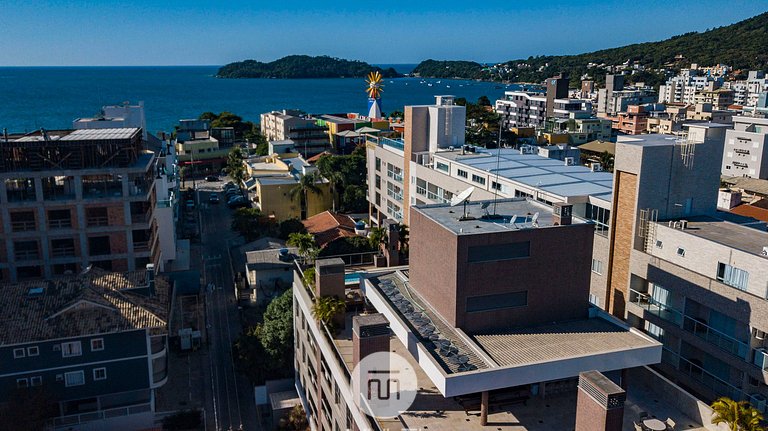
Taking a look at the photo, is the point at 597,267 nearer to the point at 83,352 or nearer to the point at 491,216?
the point at 491,216

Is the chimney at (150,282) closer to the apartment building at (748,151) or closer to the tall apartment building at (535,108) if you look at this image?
the apartment building at (748,151)

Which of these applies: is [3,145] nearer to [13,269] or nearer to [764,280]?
[13,269]

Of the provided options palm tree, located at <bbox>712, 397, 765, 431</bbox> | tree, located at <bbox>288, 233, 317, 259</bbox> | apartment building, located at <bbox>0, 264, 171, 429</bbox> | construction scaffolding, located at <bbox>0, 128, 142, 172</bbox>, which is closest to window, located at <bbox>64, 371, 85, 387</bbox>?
apartment building, located at <bbox>0, 264, 171, 429</bbox>

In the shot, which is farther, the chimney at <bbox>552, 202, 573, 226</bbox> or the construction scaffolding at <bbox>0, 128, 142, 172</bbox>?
the construction scaffolding at <bbox>0, 128, 142, 172</bbox>

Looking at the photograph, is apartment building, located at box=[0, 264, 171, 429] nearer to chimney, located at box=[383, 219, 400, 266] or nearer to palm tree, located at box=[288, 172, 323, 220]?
chimney, located at box=[383, 219, 400, 266]

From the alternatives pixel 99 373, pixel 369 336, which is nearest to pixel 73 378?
pixel 99 373

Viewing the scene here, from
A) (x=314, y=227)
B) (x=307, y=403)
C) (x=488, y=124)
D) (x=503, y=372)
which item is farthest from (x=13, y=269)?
(x=488, y=124)

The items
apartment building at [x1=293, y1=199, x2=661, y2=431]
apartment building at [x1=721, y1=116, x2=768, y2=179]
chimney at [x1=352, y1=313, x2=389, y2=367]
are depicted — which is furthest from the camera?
apartment building at [x1=721, y1=116, x2=768, y2=179]
